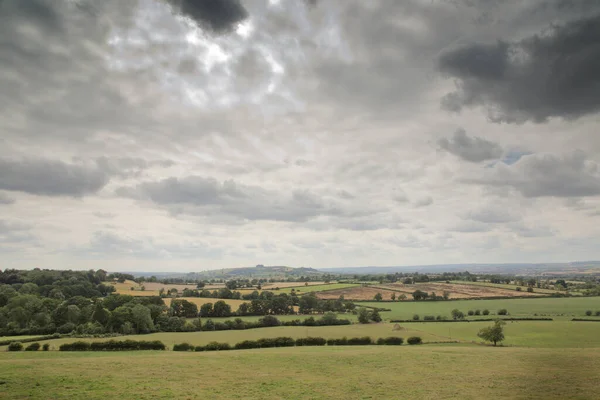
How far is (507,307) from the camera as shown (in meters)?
131

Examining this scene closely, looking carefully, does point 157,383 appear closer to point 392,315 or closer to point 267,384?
point 267,384

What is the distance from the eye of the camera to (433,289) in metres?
179

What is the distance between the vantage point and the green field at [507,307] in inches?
4567

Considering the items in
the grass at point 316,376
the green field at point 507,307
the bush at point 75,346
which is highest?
the grass at point 316,376

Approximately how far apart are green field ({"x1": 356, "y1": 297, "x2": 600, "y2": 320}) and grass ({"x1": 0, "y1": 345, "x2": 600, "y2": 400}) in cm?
6425

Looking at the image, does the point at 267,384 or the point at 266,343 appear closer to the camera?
the point at 267,384

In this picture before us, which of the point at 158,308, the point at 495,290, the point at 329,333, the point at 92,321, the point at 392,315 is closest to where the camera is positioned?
the point at 329,333

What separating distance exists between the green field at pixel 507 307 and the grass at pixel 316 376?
64.3 metres

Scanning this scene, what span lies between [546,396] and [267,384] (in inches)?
1042

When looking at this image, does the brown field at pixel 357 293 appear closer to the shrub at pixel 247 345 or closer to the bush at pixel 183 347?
the shrub at pixel 247 345

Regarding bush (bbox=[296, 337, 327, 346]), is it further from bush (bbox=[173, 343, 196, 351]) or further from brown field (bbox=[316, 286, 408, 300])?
brown field (bbox=[316, 286, 408, 300])

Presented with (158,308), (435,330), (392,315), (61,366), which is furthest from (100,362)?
(392,315)

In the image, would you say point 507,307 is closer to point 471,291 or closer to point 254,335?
point 471,291

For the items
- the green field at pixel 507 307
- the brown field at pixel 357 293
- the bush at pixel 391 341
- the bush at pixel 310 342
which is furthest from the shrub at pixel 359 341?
the brown field at pixel 357 293
